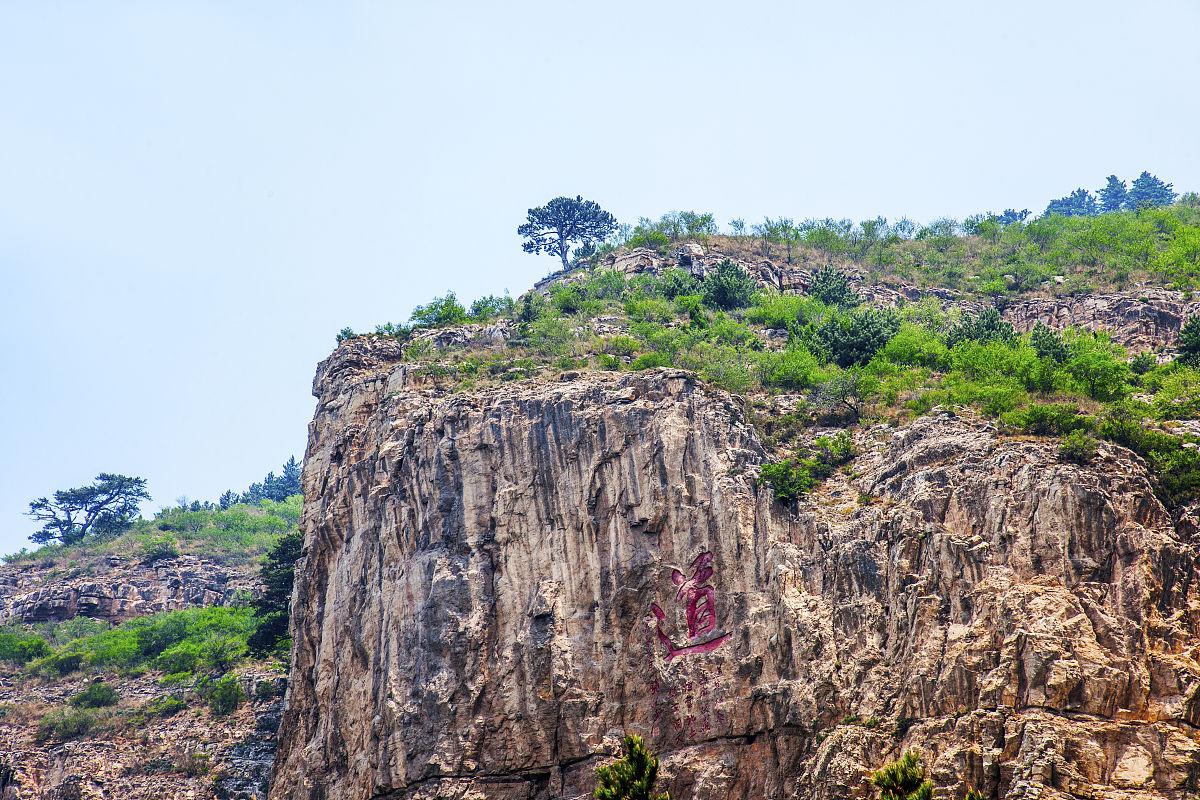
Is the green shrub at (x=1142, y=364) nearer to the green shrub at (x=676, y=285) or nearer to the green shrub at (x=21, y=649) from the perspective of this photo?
the green shrub at (x=676, y=285)

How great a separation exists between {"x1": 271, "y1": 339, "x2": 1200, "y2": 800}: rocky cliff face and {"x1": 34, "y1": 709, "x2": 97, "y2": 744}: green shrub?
36.5ft

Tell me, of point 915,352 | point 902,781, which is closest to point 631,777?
point 902,781

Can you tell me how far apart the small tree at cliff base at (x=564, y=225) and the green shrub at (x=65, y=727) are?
115ft

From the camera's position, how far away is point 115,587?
6112cm

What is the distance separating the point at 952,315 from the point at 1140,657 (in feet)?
79.9

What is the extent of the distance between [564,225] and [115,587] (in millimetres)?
29604

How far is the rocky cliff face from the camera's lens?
28.7m

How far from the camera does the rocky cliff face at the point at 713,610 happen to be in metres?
28.7

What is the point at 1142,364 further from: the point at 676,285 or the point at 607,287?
the point at 607,287

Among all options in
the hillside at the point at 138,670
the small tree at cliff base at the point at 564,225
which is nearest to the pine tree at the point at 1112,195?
the small tree at cliff base at the point at 564,225

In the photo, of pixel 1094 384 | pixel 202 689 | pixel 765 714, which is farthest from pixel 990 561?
pixel 202 689

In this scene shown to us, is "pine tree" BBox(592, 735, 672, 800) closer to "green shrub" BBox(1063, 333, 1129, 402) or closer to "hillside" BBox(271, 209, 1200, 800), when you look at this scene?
"hillside" BBox(271, 209, 1200, 800)

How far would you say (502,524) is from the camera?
122 feet

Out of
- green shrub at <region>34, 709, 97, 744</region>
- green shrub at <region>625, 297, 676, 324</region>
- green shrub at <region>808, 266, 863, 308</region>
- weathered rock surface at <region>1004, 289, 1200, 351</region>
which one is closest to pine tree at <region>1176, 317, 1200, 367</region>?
weathered rock surface at <region>1004, 289, 1200, 351</region>
